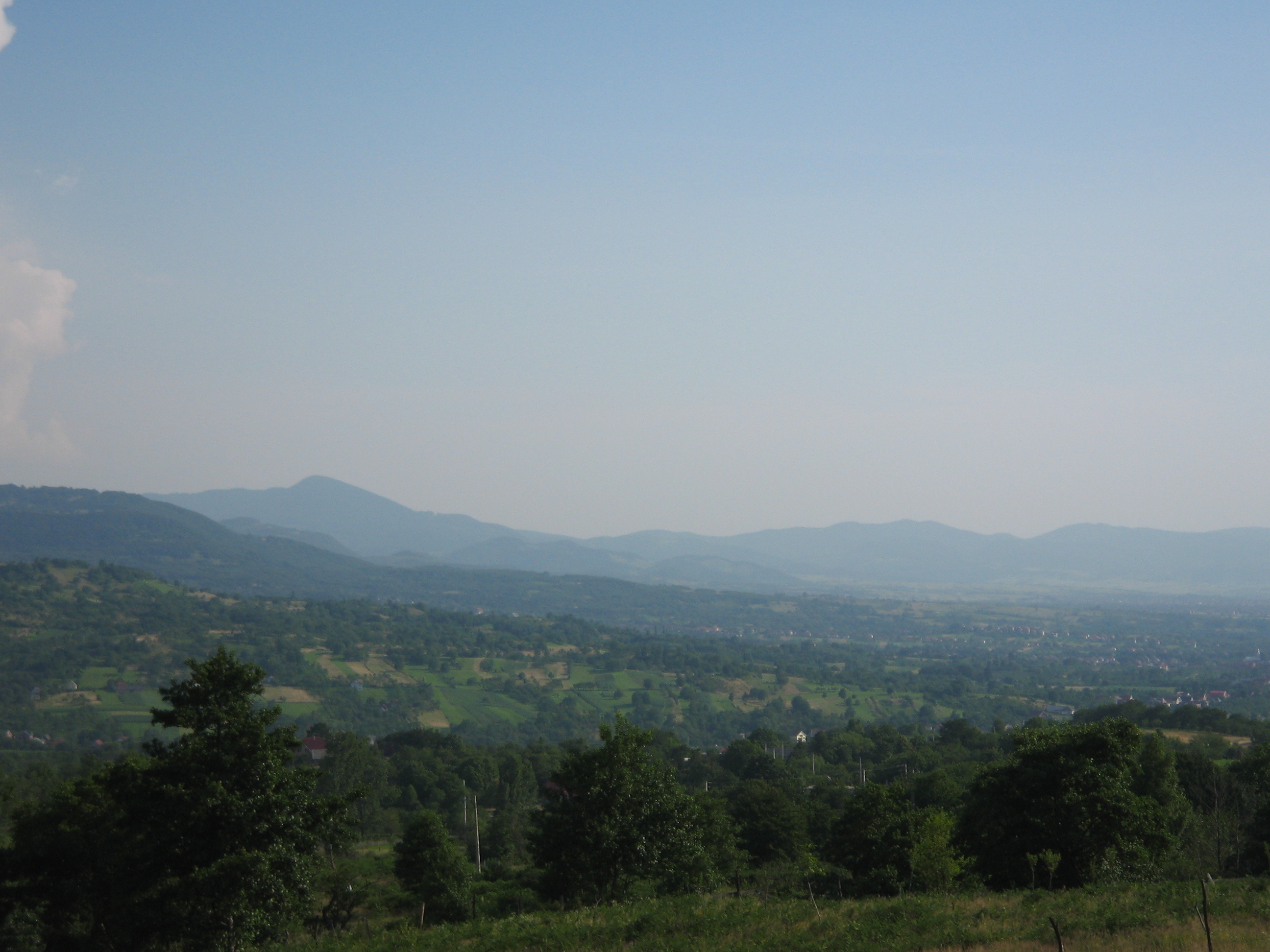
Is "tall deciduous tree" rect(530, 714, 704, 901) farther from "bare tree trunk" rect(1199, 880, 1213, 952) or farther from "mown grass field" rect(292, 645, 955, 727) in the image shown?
"mown grass field" rect(292, 645, 955, 727)

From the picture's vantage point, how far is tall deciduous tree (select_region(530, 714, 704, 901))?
79.3ft

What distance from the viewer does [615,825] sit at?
2406 cm

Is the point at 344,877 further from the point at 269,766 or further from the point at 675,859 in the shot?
the point at 269,766

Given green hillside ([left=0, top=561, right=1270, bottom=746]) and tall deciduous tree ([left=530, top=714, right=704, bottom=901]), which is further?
green hillside ([left=0, top=561, right=1270, bottom=746])

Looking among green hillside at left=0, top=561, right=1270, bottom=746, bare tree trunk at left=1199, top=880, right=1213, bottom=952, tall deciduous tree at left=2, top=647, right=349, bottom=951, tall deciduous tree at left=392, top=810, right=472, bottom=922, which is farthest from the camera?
green hillside at left=0, top=561, right=1270, bottom=746

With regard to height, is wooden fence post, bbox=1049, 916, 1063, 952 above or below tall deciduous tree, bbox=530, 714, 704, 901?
above

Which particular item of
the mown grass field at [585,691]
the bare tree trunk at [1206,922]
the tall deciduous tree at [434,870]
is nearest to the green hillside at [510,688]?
the mown grass field at [585,691]

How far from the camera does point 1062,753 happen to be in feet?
81.6

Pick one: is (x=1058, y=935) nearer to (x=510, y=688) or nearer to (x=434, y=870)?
(x=434, y=870)

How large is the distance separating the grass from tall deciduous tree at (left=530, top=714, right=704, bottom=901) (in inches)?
124

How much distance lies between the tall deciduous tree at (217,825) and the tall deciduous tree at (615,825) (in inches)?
304

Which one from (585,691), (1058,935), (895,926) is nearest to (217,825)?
(895,926)

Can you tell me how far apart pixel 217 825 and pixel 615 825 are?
34.3 ft

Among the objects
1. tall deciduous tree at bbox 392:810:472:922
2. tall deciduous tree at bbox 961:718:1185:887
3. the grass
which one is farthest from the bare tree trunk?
tall deciduous tree at bbox 392:810:472:922
